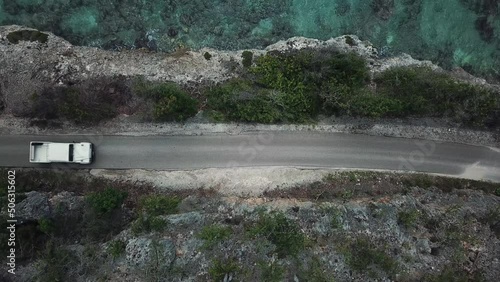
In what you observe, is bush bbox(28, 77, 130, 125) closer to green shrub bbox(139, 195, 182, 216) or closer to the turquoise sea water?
the turquoise sea water

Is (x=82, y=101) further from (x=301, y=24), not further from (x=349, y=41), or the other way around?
Result: (x=349, y=41)

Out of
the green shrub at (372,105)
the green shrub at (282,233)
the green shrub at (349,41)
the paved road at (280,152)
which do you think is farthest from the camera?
the green shrub at (349,41)

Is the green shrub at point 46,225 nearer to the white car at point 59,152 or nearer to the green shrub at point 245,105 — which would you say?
the white car at point 59,152

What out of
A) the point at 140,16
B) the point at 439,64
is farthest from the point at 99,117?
the point at 439,64

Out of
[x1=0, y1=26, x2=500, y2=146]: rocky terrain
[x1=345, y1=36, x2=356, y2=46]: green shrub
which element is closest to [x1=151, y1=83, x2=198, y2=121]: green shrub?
[x1=0, y1=26, x2=500, y2=146]: rocky terrain

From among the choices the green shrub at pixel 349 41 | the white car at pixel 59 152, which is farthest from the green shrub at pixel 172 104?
the green shrub at pixel 349 41

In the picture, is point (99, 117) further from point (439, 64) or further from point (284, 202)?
point (439, 64)
